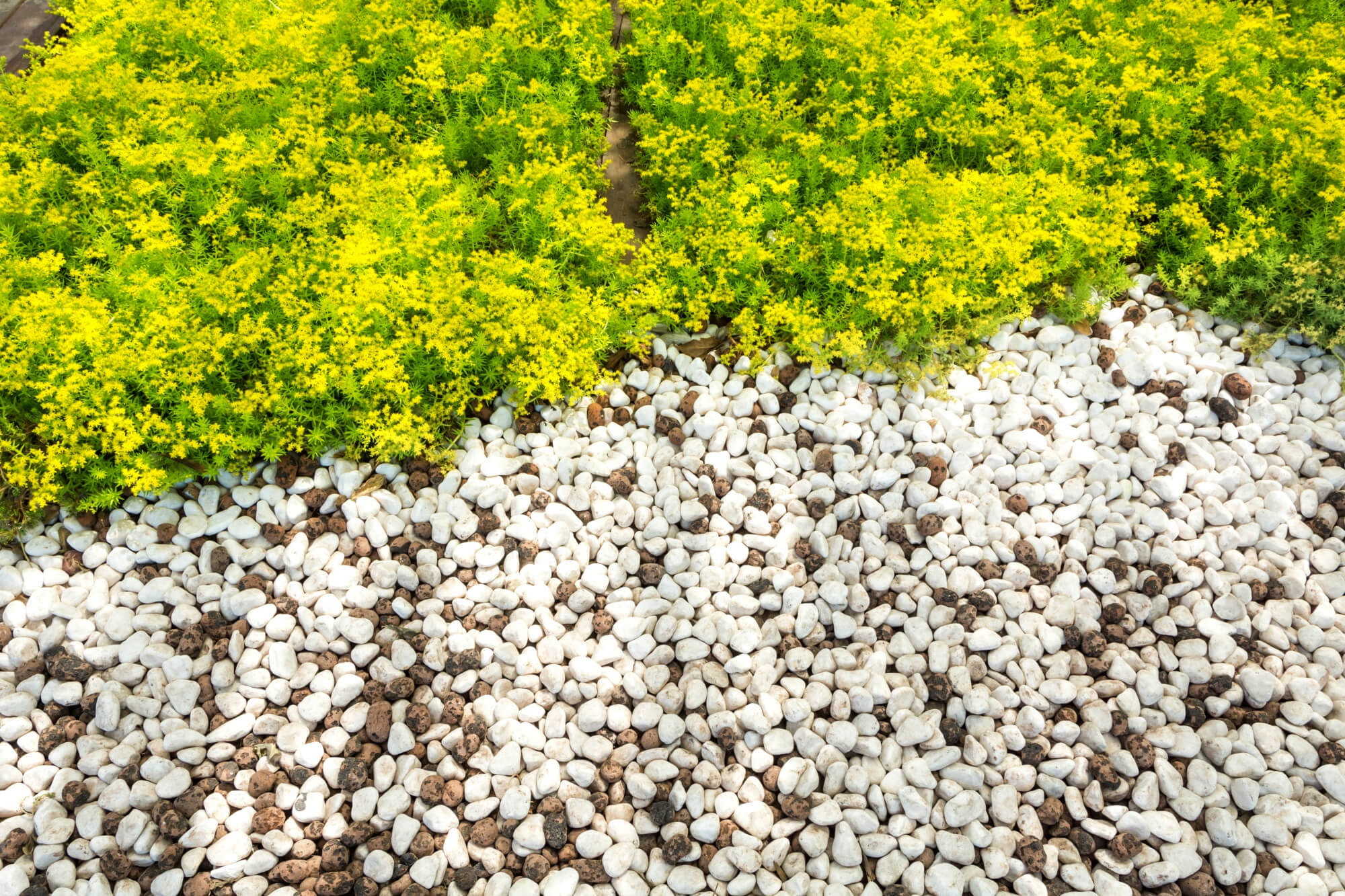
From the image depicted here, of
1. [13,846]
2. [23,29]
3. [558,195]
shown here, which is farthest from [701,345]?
[23,29]

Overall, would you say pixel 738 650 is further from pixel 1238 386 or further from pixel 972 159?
pixel 972 159

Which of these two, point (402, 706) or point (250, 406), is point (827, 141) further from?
→ point (402, 706)

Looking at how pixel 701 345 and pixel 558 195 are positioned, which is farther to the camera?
pixel 558 195

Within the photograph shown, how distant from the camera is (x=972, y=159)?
4.43m

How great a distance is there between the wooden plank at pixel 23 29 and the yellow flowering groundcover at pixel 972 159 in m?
3.33

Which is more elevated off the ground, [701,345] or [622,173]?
[622,173]

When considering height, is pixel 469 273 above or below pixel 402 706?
above

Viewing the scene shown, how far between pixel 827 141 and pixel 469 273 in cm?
177

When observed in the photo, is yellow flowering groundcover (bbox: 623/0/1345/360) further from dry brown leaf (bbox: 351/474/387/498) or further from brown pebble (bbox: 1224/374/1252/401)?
dry brown leaf (bbox: 351/474/387/498)

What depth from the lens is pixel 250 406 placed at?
332 cm

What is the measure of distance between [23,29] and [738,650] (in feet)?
18.0

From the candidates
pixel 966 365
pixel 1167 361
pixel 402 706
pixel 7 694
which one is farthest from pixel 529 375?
pixel 1167 361

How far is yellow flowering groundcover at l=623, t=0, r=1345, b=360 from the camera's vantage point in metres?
3.75

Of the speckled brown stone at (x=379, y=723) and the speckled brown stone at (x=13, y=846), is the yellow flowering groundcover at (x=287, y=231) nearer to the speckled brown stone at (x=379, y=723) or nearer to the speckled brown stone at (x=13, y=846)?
the speckled brown stone at (x=379, y=723)
